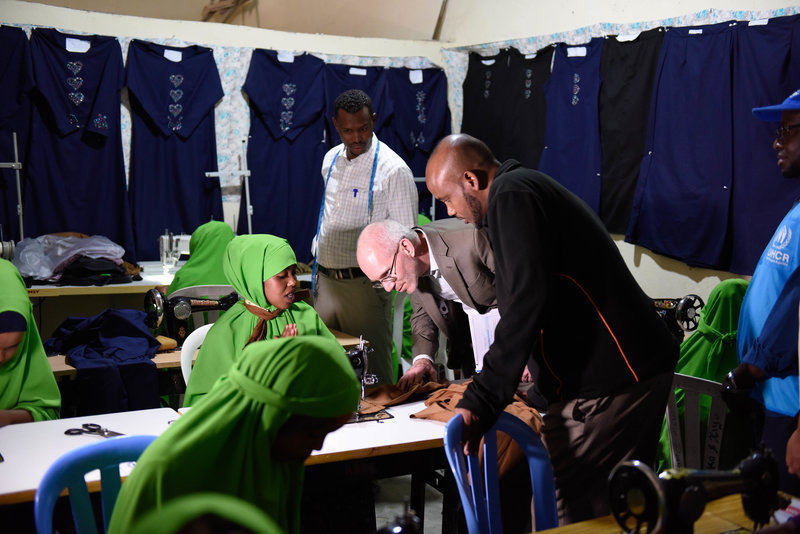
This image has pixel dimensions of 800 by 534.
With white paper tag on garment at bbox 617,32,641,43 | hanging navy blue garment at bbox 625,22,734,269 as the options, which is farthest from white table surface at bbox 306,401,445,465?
white paper tag on garment at bbox 617,32,641,43

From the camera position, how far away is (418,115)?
6.98 metres

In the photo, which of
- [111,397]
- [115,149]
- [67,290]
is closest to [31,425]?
[111,397]

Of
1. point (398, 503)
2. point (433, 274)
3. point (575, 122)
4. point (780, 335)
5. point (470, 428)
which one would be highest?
point (575, 122)

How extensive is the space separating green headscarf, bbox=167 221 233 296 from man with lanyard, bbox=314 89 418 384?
68cm

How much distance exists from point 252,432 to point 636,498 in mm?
694

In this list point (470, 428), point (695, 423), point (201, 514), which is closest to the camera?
point (201, 514)

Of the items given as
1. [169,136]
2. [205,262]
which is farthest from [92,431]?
[169,136]

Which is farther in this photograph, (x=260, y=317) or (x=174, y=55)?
(x=174, y=55)

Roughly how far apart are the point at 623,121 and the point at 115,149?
400 cm

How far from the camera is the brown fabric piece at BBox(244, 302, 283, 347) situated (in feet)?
9.50

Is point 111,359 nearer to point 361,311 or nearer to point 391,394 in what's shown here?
point 361,311

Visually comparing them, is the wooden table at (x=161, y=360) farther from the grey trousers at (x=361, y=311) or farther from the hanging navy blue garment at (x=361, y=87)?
the hanging navy blue garment at (x=361, y=87)

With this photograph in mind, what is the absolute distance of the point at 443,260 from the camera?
9.10 ft

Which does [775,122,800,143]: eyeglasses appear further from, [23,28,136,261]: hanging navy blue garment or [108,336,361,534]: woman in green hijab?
[23,28,136,261]: hanging navy blue garment
